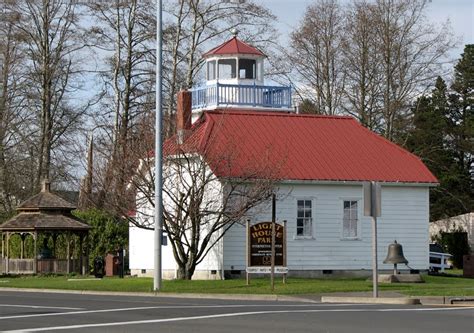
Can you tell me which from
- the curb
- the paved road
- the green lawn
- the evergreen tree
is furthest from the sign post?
the evergreen tree

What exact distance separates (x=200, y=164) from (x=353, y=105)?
83.4 feet

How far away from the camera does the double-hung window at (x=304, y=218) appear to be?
4516 cm

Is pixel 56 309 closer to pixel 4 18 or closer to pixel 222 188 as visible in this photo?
pixel 222 188

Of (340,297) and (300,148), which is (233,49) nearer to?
(300,148)

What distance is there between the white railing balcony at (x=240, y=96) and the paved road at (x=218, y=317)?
19.3 metres

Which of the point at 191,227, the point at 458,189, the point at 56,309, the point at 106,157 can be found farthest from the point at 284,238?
the point at 458,189

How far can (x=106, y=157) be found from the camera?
46.8 metres

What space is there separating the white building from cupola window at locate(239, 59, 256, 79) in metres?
0.05

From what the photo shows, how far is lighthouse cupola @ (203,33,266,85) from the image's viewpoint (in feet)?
162

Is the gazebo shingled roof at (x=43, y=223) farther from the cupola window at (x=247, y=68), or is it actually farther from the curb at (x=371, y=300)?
the curb at (x=371, y=300)

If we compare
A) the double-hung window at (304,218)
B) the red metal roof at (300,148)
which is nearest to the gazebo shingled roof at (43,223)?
the red metal roof at (300,148)

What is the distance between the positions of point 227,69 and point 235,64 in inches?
20.7

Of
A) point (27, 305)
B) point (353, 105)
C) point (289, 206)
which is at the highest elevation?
point (353, 105)

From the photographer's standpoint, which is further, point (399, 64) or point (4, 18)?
point (399, 64)
